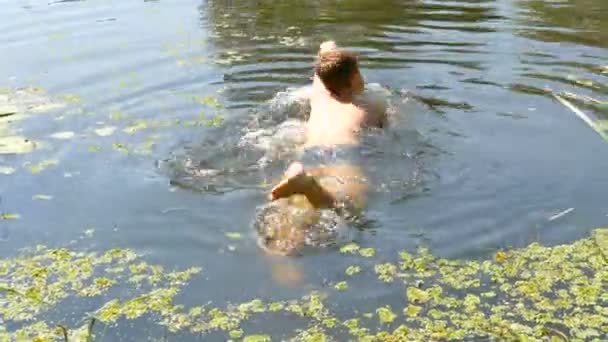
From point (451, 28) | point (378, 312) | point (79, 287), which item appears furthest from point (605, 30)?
point (79, 287)

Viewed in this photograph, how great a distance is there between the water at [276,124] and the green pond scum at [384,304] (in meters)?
0.16

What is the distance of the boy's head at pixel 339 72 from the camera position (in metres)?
6.40

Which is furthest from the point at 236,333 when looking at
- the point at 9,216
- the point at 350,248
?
the point at 9,216

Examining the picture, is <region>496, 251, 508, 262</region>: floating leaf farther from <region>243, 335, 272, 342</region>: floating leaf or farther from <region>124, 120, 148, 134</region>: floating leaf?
<region>124, 120, 148, 134</region>: floating leaf

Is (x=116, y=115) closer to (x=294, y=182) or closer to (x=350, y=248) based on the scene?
(x=294, y=182)

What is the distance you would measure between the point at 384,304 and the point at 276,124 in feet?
9.32

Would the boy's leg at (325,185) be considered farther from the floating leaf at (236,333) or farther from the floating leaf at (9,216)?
the floating leaf at (9,216)

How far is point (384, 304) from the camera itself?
435 centimetres

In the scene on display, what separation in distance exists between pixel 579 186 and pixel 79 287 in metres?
3.41

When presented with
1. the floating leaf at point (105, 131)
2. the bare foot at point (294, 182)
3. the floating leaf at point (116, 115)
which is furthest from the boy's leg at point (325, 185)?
the floating leaf at point (116, 115)

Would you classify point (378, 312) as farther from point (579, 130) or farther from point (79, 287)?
point (579, 130)

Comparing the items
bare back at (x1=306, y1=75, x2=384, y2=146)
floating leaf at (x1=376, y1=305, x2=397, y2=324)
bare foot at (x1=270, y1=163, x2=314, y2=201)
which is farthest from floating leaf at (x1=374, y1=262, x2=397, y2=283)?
bare back at (x1=306, y1=75, x2=384, y2=146)

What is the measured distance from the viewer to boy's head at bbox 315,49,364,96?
6.40m

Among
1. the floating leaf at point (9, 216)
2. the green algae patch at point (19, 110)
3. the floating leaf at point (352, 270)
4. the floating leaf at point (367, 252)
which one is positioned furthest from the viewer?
the green algae patch at point (19, 110)
